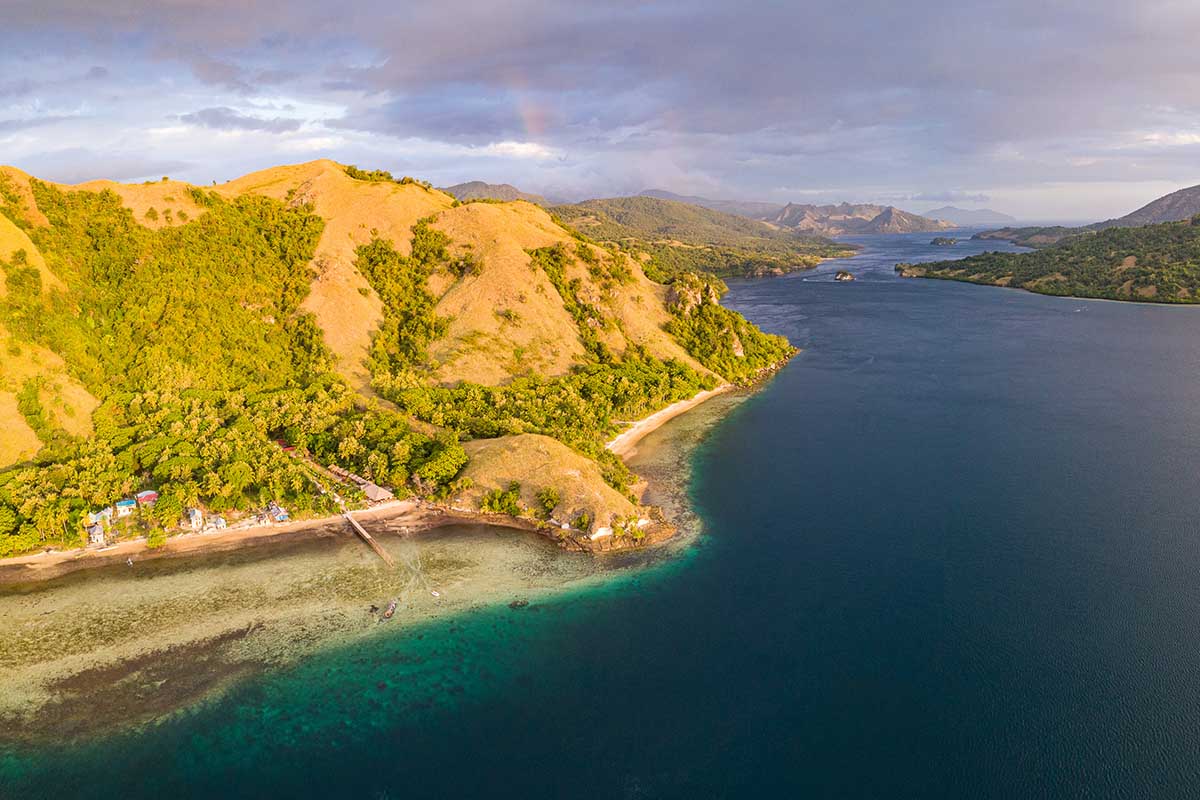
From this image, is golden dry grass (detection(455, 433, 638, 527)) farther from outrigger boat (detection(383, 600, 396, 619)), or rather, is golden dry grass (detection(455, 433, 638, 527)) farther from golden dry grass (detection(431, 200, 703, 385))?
golden dry grass (detection(431, 200, 703, 385))

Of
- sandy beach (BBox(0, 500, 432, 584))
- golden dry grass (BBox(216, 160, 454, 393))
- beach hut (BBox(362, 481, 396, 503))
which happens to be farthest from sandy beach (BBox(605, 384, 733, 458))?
golden dry grass (BBox(216, 160, 454, 393))

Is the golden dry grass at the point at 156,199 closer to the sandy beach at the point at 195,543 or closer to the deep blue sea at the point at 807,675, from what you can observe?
the sandy beach at the point at 195,543

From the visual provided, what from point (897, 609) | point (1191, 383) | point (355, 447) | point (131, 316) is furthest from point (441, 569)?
point (1191, 383)

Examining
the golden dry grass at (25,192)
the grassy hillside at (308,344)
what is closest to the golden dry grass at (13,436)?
the grassy hillside at (308,344)

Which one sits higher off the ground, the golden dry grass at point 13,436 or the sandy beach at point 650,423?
the golden dry grass at point 13,436

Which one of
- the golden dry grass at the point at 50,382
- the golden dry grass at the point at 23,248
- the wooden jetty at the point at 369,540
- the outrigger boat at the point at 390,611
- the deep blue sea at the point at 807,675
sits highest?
the golden dry grass at the point at 23,248

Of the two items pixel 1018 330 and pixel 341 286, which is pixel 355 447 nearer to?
pixel 341 286

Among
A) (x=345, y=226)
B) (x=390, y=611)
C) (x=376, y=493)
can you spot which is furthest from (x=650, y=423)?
(x=345, y=226)

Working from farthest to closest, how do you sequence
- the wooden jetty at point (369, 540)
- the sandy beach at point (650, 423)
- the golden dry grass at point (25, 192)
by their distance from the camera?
the golden dry grass at point (25, 192) → the sandy beach at point (650, 423) → the wooden jetty at point (369, 540)
